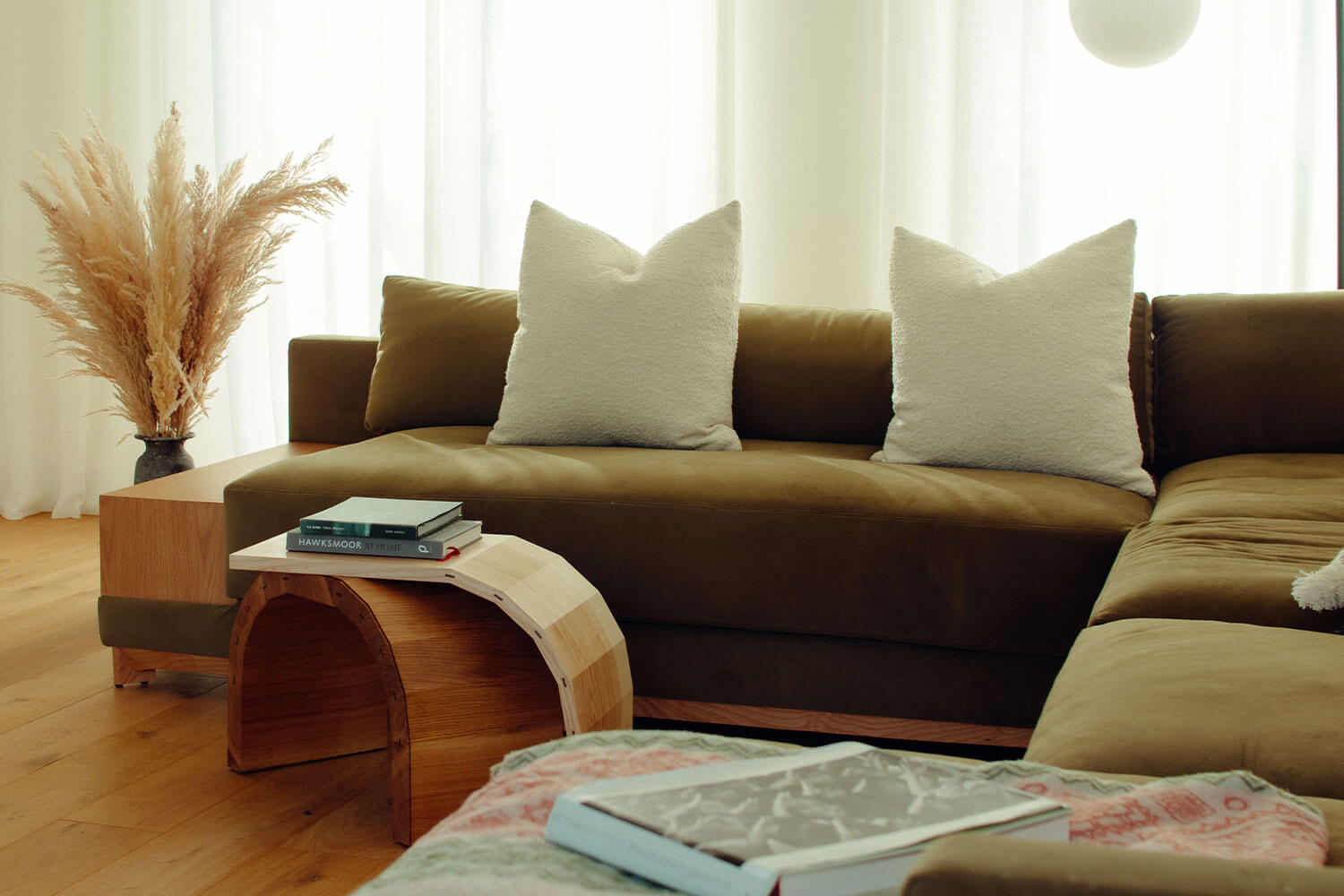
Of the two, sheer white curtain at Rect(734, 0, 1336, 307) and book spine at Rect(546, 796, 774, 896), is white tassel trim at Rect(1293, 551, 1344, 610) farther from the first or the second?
sheer white curtain at Rect(734, 0, 1336, 307)

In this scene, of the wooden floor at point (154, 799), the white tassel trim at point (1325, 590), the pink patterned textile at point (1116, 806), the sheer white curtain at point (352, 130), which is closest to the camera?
the pink patterned textile at point (1116, 806)

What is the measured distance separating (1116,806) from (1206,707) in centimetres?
30

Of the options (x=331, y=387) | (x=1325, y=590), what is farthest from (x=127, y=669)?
(x=1325, y=590)

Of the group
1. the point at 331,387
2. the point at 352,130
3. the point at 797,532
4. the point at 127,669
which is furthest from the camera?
the point at 352,130

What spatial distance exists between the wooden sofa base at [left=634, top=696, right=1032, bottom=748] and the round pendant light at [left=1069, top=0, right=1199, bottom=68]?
1.65 meters

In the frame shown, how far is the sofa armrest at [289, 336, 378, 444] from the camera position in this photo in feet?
9.22

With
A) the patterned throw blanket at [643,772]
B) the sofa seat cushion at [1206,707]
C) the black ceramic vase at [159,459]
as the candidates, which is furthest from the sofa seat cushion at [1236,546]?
the black ceramic vase at [159,459]

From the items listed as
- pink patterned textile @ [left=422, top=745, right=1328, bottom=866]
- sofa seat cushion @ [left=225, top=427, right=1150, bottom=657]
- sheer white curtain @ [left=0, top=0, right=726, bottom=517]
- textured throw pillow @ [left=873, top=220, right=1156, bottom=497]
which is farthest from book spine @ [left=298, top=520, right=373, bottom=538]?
sheer white curtain @ [left=0, top=0, right=726, bottom=517]

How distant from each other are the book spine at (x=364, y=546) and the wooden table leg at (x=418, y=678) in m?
0.05

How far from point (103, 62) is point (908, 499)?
3437 mm

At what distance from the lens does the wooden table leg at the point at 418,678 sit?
5.08ft

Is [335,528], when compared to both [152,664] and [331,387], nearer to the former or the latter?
[152,664]

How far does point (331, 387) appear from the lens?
2.82 meters

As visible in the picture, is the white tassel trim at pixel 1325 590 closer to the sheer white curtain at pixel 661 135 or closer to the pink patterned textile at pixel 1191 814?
the pink patterned textile at pixel 1191 814
